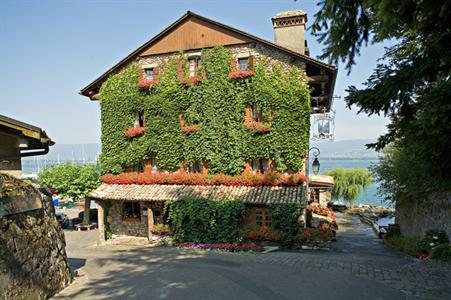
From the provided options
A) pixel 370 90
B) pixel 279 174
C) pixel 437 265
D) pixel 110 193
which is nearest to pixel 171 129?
pixel 110 193

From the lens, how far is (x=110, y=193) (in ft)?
62.3

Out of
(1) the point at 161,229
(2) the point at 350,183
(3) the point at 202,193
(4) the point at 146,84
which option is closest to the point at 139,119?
(4) the point at 146,84

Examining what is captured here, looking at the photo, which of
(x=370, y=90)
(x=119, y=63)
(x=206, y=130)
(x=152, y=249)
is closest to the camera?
(x=370, y=90)

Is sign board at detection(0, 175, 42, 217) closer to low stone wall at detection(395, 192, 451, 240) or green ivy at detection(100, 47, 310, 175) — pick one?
green ivy at detection(100, 47, 310, 175)

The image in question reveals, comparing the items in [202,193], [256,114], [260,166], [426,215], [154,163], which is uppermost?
[256,114]

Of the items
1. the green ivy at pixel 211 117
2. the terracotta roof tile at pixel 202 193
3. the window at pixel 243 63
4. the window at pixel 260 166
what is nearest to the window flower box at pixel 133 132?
the green ivy at pixel 211 117

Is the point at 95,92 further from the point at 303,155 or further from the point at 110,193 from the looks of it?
the point at 303,155

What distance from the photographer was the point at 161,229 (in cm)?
1822

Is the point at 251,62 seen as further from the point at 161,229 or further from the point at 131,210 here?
the point at 131,210

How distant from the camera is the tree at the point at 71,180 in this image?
2516 cm

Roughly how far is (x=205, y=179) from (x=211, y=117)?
10.9ft

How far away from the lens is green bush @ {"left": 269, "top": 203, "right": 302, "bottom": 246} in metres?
15.8

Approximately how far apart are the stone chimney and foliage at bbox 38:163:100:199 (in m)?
17.2

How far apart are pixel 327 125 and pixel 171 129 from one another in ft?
28.2
